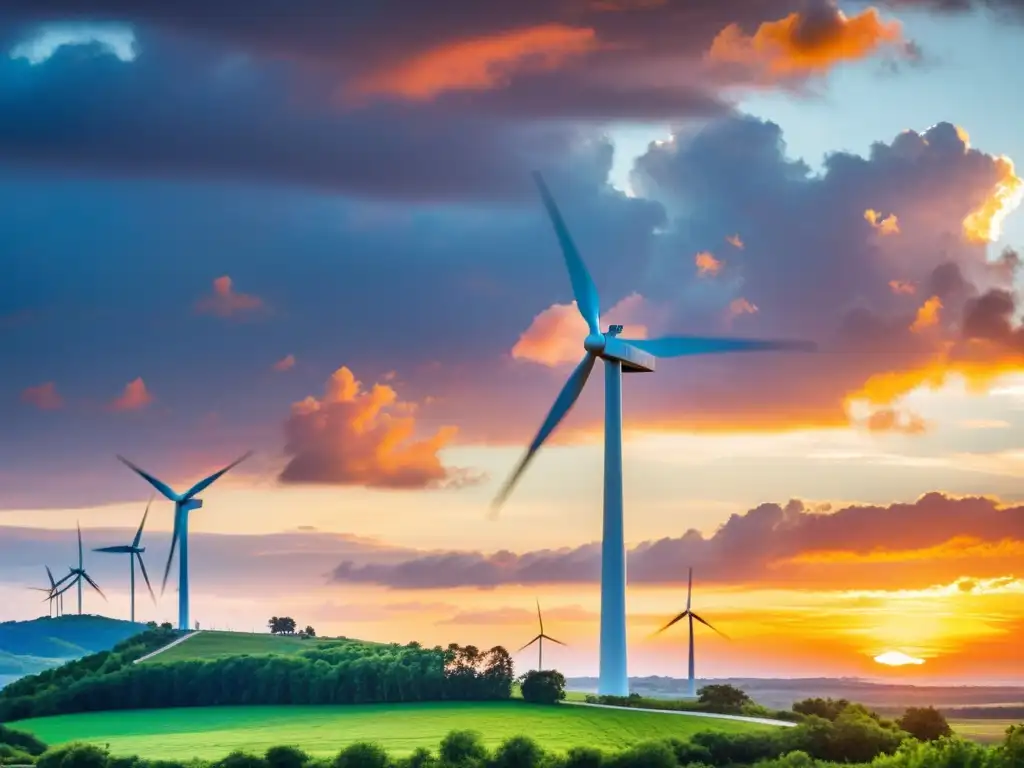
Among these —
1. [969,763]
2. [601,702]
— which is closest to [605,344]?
[601,702]

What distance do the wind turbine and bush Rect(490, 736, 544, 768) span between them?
8644 millimetres

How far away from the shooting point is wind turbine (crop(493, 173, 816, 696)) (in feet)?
504

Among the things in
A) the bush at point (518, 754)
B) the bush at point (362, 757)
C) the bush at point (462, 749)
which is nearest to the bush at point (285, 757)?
the bush at point (362, 757)

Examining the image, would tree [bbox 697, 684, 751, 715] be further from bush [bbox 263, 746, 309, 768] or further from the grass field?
bush [bbox 263, 746, 309, 768]

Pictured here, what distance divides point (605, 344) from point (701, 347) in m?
12.3

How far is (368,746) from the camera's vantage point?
164 m

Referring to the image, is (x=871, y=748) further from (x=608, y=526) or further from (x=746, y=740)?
(x=608, y=526)

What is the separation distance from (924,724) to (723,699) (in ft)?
86.6

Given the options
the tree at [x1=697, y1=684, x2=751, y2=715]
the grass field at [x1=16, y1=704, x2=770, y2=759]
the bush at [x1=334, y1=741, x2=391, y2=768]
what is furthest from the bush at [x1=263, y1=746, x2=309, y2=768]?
the tree at [x1=697, y1=684, x2=751, y2=715]

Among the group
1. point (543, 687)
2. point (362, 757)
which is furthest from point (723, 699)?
point (362, 757)

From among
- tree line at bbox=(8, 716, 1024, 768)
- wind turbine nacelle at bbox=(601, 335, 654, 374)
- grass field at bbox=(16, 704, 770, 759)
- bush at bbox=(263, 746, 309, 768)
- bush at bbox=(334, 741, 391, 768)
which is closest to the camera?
tree line at bbox=(8, 716, 1024, 768)

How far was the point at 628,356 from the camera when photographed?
157375 millimetres

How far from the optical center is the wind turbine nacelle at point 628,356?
155500 millimetres

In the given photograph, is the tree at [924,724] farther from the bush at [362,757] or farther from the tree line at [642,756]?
the bush at [362,757]
